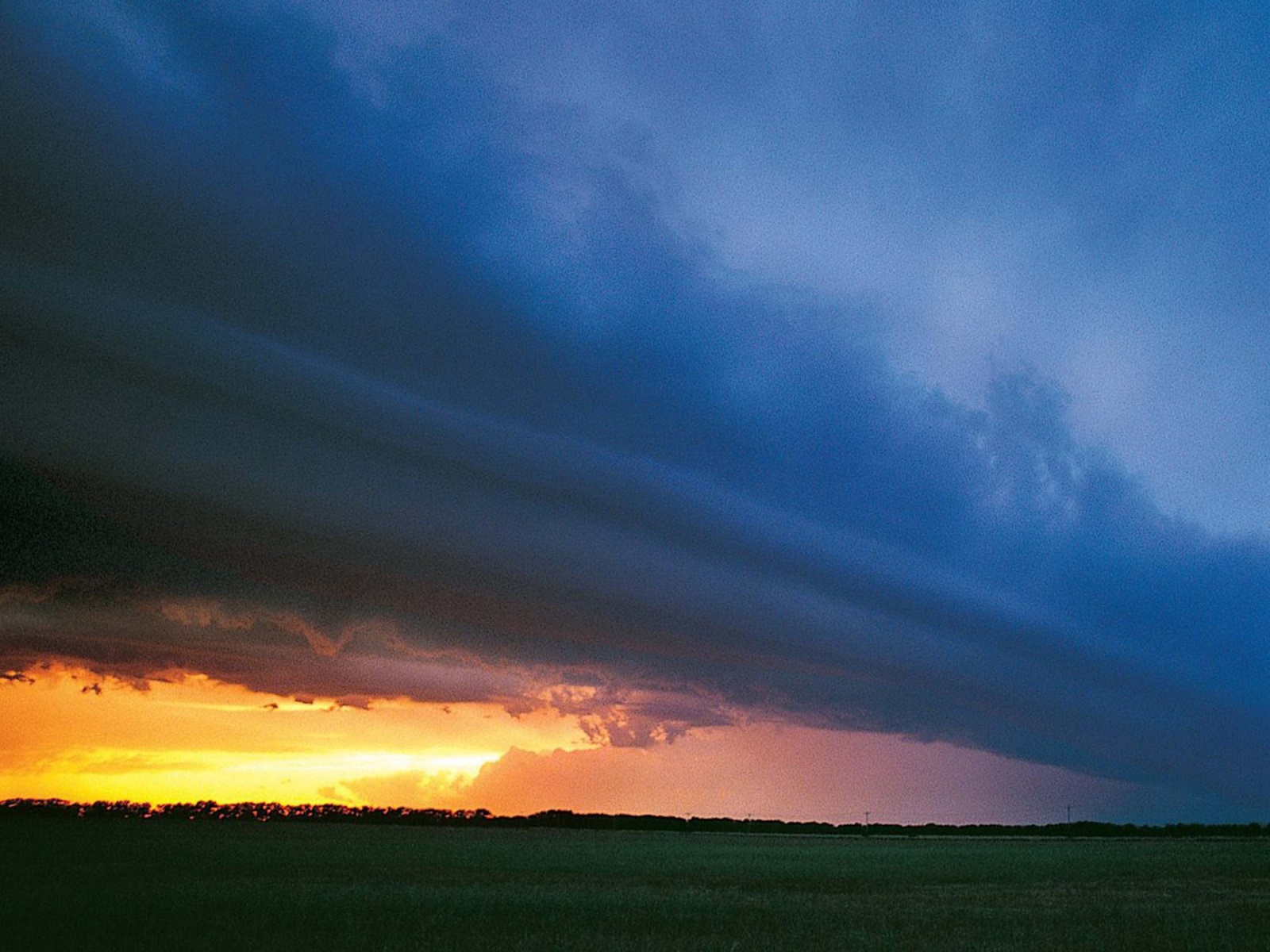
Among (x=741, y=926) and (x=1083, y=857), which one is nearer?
(x=741, y=926)

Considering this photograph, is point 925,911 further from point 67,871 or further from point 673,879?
point 67,871

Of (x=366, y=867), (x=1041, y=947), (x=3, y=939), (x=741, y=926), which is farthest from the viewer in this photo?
(x=366, y=867)

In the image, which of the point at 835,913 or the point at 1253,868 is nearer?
Result: the point at 835,913

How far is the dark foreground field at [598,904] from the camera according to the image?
25797 mm

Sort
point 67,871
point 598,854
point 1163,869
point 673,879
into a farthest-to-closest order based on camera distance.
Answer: point 598,854 → point 1163,869 → point 673,879 → point 67,871

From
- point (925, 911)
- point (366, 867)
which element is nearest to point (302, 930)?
point (925, 911)

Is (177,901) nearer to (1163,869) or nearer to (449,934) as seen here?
(449,934)

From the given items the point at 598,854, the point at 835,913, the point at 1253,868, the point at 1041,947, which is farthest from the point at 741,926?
the point at 598,854

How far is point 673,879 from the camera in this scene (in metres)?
49.4

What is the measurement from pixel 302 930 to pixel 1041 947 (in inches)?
756

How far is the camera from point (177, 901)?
32031 millimetres

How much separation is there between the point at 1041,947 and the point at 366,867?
38.2m

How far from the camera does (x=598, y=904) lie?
35.5 metres

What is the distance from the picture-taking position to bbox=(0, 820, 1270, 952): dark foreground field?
1016 inches
